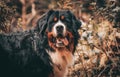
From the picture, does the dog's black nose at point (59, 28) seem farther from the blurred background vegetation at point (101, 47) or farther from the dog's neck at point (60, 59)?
the blurred background vegetation at point (101, 47)

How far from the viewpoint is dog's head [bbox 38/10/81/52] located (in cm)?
997

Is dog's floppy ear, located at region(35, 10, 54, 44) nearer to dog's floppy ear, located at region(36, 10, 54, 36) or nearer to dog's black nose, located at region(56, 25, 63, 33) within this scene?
dog's floppy ear, located at region(36, 10, 54, 36)

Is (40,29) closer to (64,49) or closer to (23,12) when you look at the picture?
(64,49)

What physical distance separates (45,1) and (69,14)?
359 inches

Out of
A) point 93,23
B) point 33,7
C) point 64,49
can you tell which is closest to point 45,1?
point 33,7

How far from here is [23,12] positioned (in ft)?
59.1

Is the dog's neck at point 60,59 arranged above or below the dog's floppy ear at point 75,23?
below

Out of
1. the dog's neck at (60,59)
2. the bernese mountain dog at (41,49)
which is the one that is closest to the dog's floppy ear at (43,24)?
the bernese mountain dog at (41,49)

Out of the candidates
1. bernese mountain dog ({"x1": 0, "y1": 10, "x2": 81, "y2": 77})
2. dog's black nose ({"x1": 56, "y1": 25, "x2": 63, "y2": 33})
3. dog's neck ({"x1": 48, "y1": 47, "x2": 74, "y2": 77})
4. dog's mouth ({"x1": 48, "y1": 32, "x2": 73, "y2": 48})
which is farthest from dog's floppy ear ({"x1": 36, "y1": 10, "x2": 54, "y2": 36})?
dog's neck ({"x1": 48, "y1": 47, "x2": 74, "y2": 77})

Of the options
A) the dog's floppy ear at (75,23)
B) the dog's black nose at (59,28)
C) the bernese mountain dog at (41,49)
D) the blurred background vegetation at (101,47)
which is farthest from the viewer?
the blurred background vegetation at (101,47)

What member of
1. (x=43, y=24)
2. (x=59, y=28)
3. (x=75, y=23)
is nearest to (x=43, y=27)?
(x=43, y=24)

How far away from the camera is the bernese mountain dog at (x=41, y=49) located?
10039mm

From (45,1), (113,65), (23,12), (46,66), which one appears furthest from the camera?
(45,1)

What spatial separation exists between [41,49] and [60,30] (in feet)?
1.88
